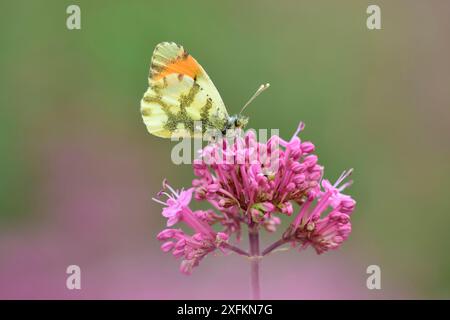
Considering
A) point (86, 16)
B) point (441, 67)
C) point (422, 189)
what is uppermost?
point (86, 16)

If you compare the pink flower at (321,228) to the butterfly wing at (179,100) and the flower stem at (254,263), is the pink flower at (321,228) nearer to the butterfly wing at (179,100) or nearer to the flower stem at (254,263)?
the flower stem at (254,263)

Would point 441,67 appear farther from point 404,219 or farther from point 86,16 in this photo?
point 86,16

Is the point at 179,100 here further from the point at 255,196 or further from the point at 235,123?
the point at 255,196

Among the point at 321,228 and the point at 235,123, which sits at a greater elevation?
the point at 235,123

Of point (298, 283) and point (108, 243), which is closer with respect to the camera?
point (298, 283)

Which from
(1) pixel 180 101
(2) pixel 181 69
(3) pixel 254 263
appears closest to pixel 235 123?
(1) pixel 180 101

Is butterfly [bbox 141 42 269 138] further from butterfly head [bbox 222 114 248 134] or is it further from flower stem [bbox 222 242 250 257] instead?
flower stem [bbox 222 242 250 257]

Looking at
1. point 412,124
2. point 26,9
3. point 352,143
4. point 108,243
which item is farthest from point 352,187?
point 26,9
